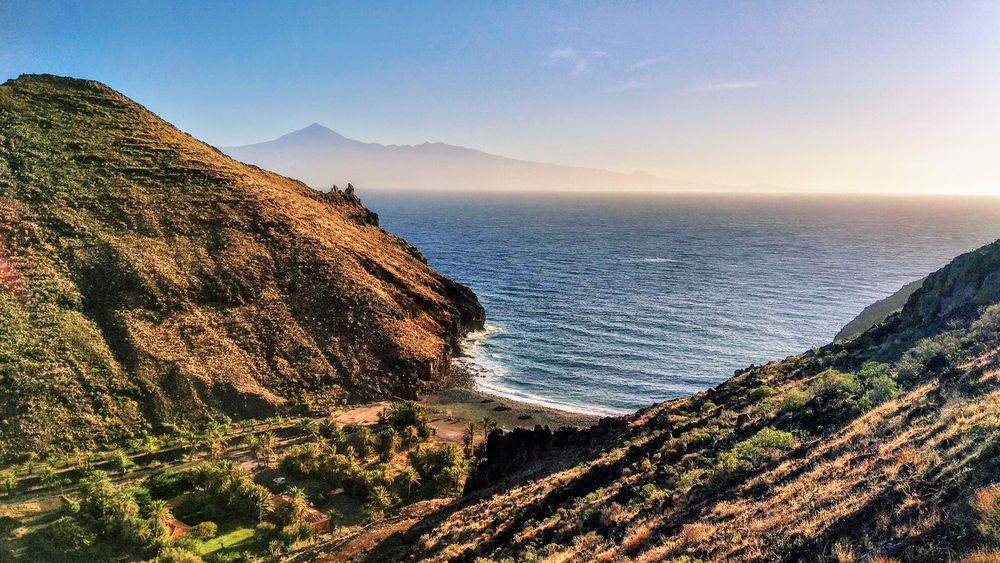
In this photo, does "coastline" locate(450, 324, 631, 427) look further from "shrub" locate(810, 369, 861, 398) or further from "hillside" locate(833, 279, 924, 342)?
"hillside" locate(833, 279, 924, 342)

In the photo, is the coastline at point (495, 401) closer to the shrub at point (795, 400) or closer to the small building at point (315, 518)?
the small building at point (315, 518)

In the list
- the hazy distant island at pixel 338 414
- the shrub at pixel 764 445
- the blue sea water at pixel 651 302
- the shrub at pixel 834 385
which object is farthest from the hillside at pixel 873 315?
the shrub at pixel 764 445

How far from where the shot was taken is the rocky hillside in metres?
9.74

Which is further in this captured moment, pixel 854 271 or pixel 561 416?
pixel 854 271

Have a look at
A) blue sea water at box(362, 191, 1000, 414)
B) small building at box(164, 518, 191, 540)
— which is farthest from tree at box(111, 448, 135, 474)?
blue sea water at box(362, 191, 1000, 414)

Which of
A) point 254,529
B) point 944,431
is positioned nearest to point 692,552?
point 944,431

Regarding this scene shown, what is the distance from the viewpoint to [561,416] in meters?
48.0

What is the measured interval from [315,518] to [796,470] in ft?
90.4

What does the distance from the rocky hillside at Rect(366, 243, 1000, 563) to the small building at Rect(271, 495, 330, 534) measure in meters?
7.91

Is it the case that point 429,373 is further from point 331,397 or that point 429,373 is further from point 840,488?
point 840,488

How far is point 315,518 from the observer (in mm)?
30688

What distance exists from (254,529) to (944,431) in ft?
110

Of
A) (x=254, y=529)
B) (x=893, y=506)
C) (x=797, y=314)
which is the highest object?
(x=893, y=506)

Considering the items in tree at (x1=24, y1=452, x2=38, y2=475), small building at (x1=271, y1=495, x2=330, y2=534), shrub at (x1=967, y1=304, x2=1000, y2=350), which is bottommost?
small building at (x1=271, y1=495, x2=330, y2=534)
